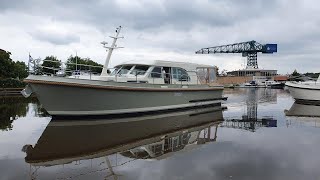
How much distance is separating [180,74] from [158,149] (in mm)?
11481

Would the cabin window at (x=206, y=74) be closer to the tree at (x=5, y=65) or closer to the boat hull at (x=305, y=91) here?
the boat hull at (x=305, y=91)

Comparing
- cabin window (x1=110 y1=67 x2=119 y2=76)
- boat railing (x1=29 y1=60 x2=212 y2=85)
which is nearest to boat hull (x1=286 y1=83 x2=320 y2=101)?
boat railing (x1=29 y1=60 x2=212 y2=85)

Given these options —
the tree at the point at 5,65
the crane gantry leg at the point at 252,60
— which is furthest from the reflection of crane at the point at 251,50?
the tree at the point at 5,65

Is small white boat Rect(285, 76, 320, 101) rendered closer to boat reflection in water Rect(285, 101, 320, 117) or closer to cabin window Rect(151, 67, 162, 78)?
boat reflection in water Rect(285, 101, 320, 117)

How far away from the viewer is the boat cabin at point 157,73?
1889cm

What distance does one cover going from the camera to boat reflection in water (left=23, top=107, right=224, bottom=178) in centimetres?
977

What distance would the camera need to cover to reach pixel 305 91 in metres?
27.5

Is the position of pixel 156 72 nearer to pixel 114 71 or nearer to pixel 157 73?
pixel 157 73

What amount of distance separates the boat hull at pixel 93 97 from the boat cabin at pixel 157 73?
1.24m

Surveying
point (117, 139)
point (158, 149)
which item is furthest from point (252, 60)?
point (158, 149)

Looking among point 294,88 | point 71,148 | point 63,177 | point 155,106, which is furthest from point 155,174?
point 294,88

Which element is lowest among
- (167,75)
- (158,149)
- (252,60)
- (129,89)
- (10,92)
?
(158,149)

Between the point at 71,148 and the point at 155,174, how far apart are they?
12.6 ft

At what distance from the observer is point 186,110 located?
845 inches
